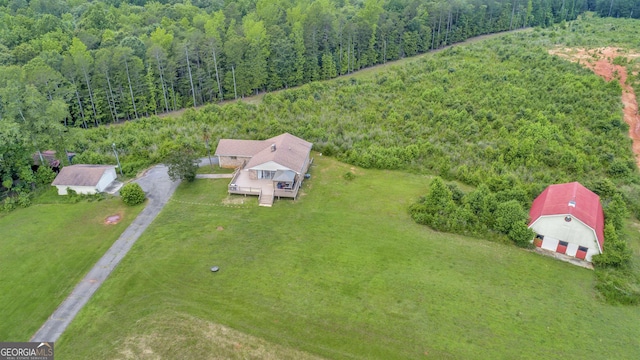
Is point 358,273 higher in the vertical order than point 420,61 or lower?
lower

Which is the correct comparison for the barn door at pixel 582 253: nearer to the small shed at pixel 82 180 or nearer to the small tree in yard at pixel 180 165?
the small tree in yard at pixel 180 165

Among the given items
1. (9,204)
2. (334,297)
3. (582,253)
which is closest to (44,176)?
(9,204)

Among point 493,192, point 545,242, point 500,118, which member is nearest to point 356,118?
point 500,118

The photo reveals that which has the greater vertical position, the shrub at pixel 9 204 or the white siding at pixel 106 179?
the white siding at pixel 106 179

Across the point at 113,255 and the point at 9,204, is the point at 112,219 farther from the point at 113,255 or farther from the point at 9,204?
the point at 9,204

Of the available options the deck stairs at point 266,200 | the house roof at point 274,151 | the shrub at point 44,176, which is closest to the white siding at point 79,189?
the shrub at point 44,176

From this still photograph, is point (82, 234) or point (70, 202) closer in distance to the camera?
point (82, 234)

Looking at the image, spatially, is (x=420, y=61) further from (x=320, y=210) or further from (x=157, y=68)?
(x=320, y=210)
